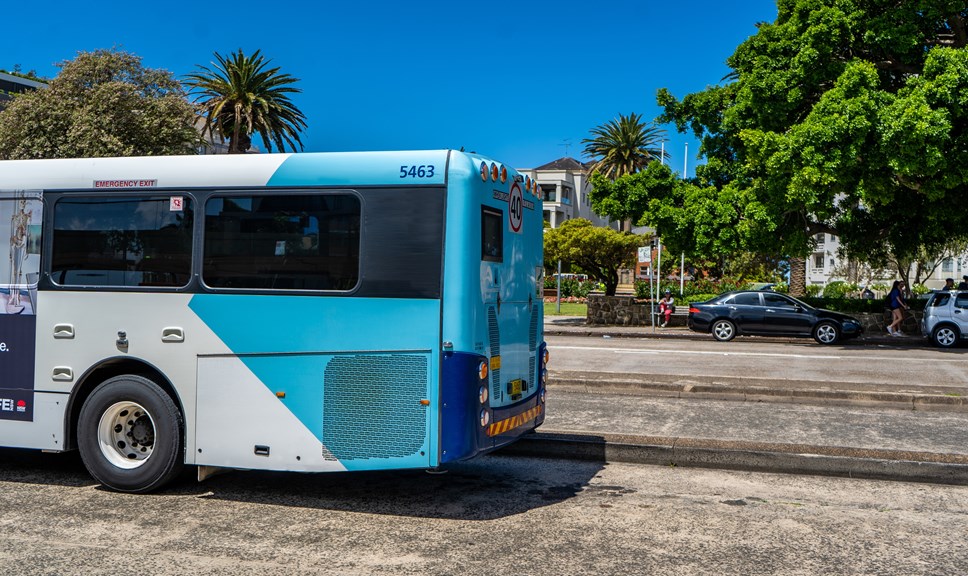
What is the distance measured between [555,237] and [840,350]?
17353 mm

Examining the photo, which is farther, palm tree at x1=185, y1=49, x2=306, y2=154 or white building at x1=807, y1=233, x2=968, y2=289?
white building at x1=807, y1=233, x2=968, y2=289

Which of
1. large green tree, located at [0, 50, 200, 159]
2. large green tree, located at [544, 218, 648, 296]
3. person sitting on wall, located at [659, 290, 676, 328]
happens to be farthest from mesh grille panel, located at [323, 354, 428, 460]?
large green tree, located at [544, 218, 648, 296]

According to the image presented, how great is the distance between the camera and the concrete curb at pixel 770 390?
12.2 m

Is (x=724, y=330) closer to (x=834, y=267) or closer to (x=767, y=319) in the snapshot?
(x=767, y=319)

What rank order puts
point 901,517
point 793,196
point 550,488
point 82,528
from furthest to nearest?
point 793,196 < point 550,488 < point 901,517 < point 82,528

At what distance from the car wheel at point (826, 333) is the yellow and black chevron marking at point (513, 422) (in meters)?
19.1

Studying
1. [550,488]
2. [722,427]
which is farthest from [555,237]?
[550,488]

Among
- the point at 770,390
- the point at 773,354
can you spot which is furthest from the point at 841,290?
the point at 770,390

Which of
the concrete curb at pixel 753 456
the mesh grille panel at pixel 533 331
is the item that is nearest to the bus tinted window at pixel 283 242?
the mesh grille panel at pixel 533 331

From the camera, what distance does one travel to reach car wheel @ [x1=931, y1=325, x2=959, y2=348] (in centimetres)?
2420

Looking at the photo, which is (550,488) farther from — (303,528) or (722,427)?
(722,427)

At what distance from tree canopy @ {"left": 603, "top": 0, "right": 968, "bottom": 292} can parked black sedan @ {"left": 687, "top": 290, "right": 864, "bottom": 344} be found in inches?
62.2

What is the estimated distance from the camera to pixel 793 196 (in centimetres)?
2253

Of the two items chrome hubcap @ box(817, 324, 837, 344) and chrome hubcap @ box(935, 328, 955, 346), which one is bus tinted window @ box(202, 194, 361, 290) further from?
chrome hubcap @ box(935, 328, 955, 346)
